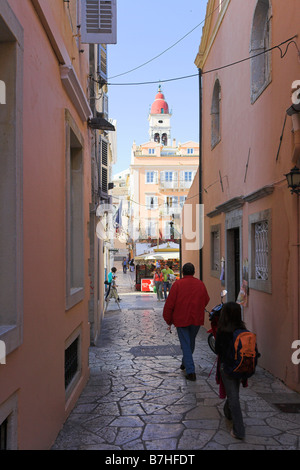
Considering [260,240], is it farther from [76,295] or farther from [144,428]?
[144,428]

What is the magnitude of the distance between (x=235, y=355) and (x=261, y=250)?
13.5 ft

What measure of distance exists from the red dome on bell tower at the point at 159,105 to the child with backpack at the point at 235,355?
242 feet

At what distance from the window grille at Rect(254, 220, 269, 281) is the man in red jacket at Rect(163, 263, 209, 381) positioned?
4.73 feet

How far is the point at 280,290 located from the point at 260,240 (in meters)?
1.57

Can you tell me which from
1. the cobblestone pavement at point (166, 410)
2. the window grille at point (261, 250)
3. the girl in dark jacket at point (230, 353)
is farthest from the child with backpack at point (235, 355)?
the window grille at point (261, 250)

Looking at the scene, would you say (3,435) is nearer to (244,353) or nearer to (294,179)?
(244,353)

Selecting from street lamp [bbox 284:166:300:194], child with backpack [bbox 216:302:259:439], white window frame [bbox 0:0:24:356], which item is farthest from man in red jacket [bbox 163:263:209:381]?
white window frame [bbox 0:0:24:356]

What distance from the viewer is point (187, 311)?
723cm

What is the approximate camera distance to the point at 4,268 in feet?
10.8

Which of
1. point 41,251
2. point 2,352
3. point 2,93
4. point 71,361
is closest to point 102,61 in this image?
point 71,361

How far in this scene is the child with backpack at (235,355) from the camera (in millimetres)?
4570

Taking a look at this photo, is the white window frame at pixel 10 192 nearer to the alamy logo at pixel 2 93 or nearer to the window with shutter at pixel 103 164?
the alamy logo at pixel 2 93

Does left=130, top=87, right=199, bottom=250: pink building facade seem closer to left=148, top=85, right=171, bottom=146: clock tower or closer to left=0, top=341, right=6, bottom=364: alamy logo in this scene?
left=148, top=85, right=171, bottom=146: clock tower

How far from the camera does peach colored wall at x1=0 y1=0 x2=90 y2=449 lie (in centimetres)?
361
